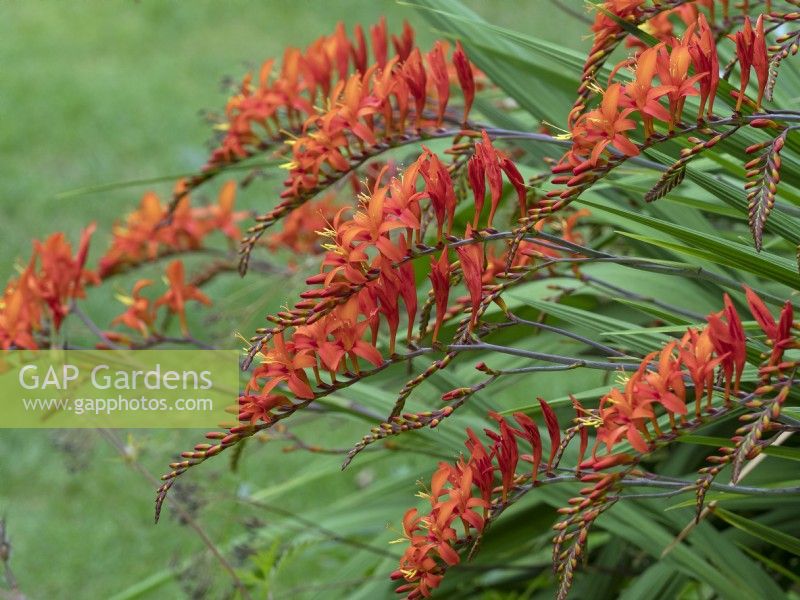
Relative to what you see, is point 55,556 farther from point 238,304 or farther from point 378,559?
point 378,559

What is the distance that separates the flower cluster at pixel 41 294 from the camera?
1595 millimetres

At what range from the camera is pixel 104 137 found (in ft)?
16.2

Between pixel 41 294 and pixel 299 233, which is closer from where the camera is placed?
pixel 41 294

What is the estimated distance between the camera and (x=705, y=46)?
3.36 feet

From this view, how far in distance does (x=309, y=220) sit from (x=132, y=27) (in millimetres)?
3892

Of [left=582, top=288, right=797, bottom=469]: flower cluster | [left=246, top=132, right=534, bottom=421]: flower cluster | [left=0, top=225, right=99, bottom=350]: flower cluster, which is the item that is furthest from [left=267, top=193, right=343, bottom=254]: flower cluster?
[left=582, top=288, right=797, bottom=469]: flower cluster

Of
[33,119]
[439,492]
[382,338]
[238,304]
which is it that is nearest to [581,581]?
[382,338]

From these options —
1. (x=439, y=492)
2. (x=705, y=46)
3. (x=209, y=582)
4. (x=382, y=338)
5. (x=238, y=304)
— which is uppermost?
(x=705, y=46)

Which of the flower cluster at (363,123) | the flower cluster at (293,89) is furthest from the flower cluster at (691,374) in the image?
the flower cluster at (293,89)

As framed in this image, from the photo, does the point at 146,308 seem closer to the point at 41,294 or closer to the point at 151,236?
the point at 41,294

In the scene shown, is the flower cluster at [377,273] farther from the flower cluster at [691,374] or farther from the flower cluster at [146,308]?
the flower cluster at [146,308]

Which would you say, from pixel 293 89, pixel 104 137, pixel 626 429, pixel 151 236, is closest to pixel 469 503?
pixel 626 429

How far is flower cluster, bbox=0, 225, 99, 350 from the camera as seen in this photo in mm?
1595

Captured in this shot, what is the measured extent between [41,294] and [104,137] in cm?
348
